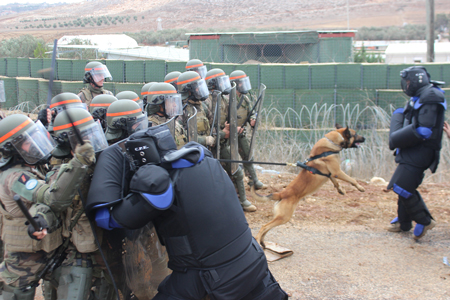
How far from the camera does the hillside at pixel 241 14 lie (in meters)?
66.0

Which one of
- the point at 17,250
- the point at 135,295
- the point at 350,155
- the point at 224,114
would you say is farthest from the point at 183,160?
the point at 350,155

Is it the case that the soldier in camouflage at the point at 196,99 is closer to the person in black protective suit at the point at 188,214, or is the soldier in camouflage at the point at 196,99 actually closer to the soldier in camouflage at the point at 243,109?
the soldier in camouflage at the point at 243,109

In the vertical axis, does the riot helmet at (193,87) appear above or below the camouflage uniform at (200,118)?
above

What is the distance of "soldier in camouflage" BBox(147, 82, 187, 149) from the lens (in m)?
4.20

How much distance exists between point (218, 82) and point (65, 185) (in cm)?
379

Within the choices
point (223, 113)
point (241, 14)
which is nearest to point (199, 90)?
point (223, 113)

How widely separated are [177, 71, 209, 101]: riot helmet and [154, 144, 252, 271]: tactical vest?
284 centimetres

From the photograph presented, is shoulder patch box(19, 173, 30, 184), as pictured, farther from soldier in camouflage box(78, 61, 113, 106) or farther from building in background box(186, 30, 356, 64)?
building in background box(186, 30, 356, 64)

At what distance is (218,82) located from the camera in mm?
5785

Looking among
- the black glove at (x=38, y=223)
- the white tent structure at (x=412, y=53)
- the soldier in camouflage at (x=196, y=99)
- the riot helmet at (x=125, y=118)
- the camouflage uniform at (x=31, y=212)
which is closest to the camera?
the black glove at (x=38, y=223)

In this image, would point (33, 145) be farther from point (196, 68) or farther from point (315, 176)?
point (196, 68)

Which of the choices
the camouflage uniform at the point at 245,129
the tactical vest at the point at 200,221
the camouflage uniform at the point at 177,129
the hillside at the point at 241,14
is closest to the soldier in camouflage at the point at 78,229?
the tactical vest at the point at 200,221

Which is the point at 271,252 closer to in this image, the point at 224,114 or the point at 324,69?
the point at 224,114

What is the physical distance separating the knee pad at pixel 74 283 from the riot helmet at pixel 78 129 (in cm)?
78
